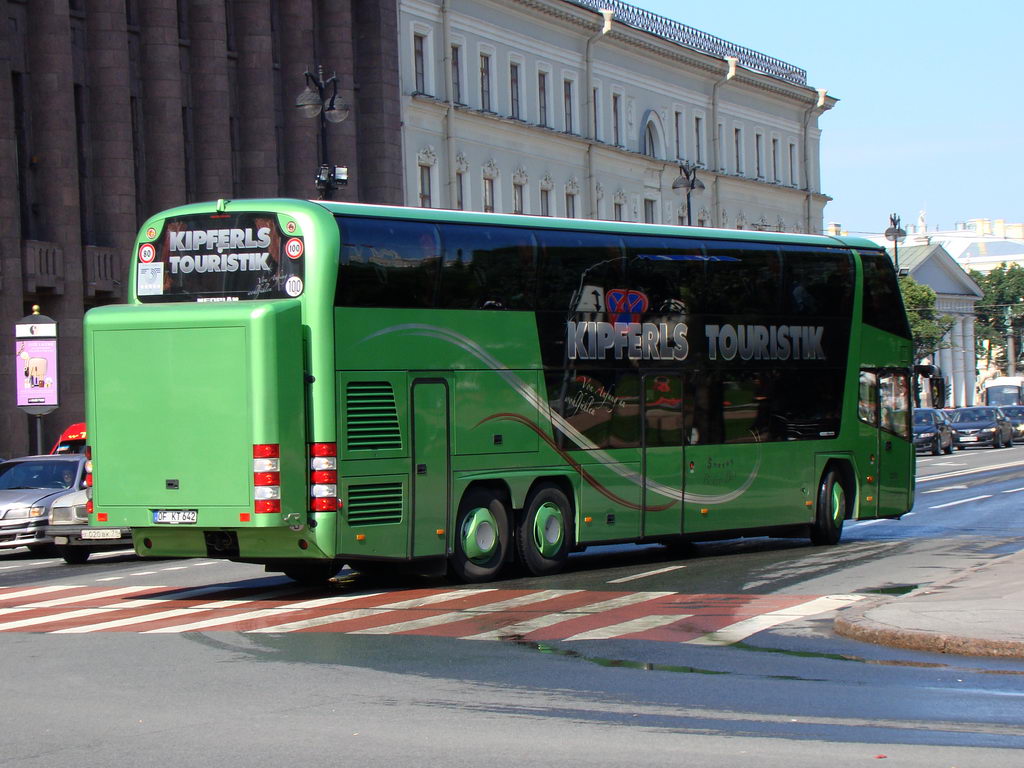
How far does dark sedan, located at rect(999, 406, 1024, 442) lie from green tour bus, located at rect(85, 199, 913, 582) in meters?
57.6

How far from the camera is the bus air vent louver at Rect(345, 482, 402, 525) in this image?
55.1ft

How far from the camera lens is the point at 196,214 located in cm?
1719

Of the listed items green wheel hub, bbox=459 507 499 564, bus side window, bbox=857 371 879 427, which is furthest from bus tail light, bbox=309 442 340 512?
bus side window, bbox=857 371 879 427

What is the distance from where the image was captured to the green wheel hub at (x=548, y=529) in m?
19.1

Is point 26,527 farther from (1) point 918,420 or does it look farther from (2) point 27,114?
(1) point 918,420

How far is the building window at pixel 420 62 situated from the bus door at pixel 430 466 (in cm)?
3813

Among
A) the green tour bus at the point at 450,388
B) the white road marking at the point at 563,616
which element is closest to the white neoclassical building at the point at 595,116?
the green tour bus at the point at 450,388

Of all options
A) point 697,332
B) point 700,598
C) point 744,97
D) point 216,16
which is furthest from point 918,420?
point 700,598

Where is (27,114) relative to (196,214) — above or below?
above

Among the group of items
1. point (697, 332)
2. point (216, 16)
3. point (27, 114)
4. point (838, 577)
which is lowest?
point (838, 577)

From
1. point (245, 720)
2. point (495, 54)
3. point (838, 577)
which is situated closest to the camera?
point (245, 720)

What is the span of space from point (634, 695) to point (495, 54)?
Result: 162 ft

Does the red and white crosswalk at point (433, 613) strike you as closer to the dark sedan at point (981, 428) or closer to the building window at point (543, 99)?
the building window at point (543, 99)

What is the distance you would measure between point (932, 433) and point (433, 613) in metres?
50.0
